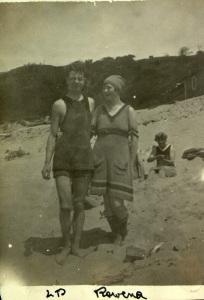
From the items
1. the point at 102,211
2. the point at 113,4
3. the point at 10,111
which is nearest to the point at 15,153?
the point at 10,111

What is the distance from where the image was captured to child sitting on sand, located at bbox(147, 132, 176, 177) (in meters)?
0.77

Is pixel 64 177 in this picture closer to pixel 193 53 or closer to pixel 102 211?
pixel 102 211

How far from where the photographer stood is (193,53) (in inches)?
30.6

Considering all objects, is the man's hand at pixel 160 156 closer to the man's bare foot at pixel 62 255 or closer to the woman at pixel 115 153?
the woman at pixel 115 153

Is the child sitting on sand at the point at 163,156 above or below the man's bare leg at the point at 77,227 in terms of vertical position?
above

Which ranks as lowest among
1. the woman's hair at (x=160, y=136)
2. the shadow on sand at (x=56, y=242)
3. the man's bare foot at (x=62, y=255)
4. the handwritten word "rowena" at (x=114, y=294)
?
the handwritten word "rowena" at (x=114, y=294)

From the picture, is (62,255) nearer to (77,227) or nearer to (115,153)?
(77,227)

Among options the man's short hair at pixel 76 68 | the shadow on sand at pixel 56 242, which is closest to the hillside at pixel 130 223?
the shadow on sand at pixel 56 242

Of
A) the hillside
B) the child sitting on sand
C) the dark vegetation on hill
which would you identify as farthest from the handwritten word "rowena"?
the dark vegetation on hill

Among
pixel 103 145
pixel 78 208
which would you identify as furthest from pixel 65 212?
pixel 103 145

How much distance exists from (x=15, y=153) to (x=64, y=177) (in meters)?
0.10

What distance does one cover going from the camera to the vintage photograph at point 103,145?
770mm

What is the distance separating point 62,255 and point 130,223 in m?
0.13

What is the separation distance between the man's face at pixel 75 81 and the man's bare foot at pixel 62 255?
0.94ft
